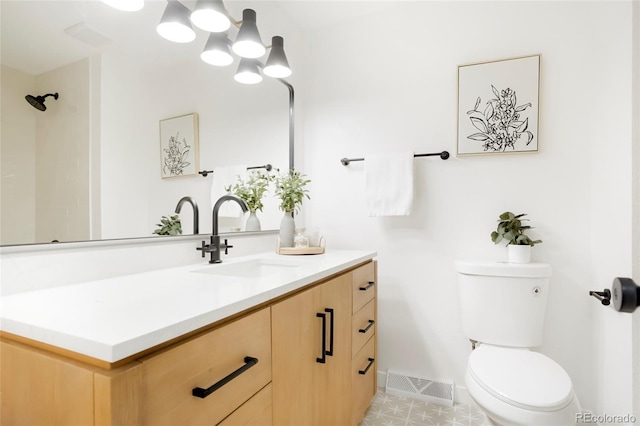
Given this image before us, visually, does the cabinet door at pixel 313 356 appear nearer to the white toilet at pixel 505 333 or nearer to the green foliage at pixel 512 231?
the white toilet at pixel 505 333

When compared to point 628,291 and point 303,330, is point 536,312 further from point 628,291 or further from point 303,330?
point 628,291

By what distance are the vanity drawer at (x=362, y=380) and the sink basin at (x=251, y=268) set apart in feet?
1.74

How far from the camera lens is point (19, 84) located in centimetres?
86

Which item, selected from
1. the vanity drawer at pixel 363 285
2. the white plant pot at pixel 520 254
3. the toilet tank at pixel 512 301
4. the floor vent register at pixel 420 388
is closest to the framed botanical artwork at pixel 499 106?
the white plant pot at pixel 520 254

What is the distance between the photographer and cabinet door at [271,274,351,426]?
0.91 meters

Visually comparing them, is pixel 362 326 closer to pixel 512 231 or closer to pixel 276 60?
pixel 512 231

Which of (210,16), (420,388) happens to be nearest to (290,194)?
(210,16)

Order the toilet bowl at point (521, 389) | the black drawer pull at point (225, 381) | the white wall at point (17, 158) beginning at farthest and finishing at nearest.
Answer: the toilet bowl at point (521, 389) → the white wall at point (17, 158) → the black drawer pull at point (225, 381)

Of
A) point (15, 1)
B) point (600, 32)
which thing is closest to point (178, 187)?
point (15, 1)

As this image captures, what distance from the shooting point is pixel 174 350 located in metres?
0.58

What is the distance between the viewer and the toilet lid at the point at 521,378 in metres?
1.07

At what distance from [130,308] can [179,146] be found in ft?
2.74

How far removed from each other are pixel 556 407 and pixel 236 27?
6.59 ft

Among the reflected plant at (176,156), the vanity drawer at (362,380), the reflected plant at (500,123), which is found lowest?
the vanity drawer at (362,380)
